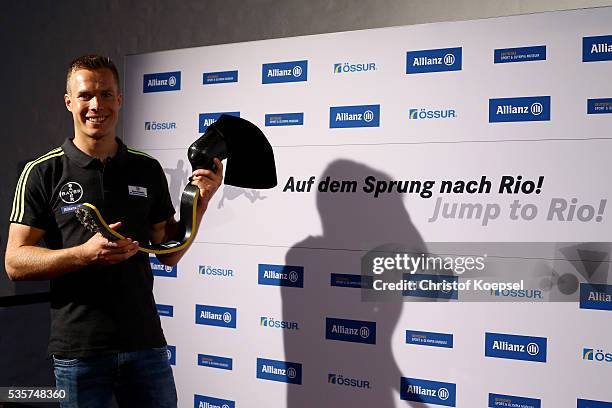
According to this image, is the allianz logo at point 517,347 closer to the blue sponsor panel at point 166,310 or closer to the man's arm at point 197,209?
the man's arm at point 197,209

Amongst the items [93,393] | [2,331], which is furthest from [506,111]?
[2,331]

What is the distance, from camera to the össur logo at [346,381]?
8.89ft

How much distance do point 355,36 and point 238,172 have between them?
2.78ft

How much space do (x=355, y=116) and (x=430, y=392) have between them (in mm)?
1221

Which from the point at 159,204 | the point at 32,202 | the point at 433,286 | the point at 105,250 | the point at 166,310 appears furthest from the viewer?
the point at 166,310

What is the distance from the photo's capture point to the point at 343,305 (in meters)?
2.74

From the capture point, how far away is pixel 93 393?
73.1 inches

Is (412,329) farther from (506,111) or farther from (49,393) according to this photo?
(49,393)

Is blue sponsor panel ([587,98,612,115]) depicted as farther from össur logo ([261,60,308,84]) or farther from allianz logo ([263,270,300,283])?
allianz logo ([263,270,300,283])

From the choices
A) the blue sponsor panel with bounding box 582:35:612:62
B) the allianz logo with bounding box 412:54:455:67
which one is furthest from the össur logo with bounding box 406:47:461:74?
the blue sponsor panel with bounding box 582:35:612:62

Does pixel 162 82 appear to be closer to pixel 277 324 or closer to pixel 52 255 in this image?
pixel 277 324

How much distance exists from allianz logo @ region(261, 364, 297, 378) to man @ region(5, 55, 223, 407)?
95cm

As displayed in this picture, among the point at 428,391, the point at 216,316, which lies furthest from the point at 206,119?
the point at 428,391

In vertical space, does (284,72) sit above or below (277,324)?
above
